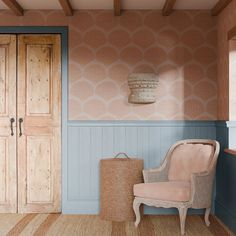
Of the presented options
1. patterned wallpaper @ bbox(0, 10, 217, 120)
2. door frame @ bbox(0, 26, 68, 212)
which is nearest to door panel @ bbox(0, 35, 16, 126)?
door frame @ bbox(0, 26, 68, 212)

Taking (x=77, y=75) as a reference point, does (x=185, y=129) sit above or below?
below

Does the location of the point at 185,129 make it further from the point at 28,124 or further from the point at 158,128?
the point at 28,124

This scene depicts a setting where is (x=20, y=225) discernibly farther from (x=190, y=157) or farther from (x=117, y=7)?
(x=117, y=7)

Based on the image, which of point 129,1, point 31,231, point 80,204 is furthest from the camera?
point 80,204

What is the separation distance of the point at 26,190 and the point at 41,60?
Answer: 1.48 m

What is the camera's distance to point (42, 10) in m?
5.21

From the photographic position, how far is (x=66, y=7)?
15.8 ft

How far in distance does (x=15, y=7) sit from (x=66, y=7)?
541 millimetres

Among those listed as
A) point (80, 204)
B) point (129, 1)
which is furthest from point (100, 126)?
point (129, 1)

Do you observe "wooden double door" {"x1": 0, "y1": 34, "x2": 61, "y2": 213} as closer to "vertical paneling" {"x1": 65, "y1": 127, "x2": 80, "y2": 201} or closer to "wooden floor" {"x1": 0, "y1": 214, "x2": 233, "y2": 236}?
"vertical paneling" {"x1": 65, "y1": 127, "x2": 80, "y2": 201}

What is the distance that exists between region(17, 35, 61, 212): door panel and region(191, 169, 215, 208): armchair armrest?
1658 millimetres

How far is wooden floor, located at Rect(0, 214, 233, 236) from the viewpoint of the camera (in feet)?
14.1

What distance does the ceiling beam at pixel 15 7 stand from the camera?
4.67m

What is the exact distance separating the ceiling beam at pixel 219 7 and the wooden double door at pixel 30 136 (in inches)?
69.2
